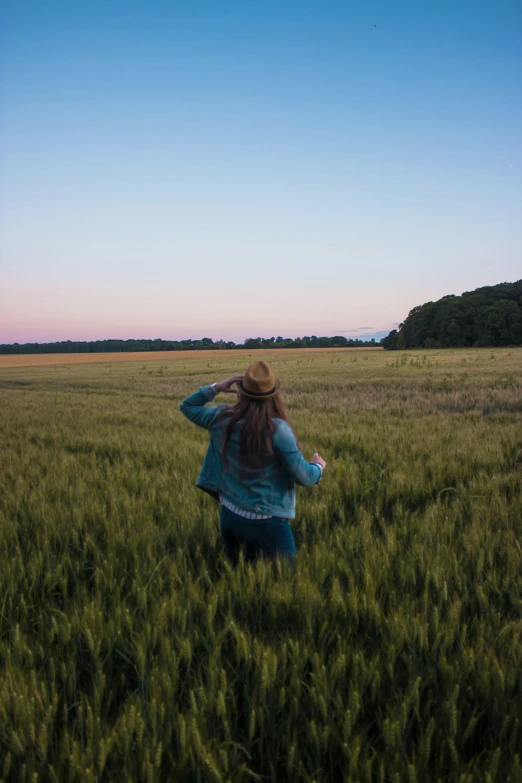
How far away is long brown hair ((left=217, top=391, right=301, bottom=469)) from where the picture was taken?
2.69 m

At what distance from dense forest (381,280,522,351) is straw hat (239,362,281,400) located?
81.4 meters

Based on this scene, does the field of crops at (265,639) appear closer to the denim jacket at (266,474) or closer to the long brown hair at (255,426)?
the denim jacket at (266,474)

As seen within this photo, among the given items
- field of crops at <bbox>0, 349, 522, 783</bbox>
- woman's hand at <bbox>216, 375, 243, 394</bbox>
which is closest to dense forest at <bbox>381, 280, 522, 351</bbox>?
field of crops at <bbox>0, 349, 522, 783</bbox>

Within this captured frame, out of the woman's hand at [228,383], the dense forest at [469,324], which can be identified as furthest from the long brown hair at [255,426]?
the dense forest at [469,324]

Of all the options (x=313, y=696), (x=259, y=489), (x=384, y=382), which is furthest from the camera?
(x=384, y=382)

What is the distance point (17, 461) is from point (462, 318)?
84623 mm

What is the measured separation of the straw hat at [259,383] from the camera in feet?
8.80

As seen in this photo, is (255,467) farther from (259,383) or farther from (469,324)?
(469,324)

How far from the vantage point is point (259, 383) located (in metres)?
2.67

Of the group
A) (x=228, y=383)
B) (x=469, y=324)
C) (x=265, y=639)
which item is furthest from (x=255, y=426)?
(x=469, y=324)

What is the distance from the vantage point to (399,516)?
3.71 m

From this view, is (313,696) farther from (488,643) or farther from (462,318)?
(462,318)

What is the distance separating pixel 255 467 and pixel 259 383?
489 millimetres

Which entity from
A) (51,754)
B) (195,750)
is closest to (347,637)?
(195,750)
